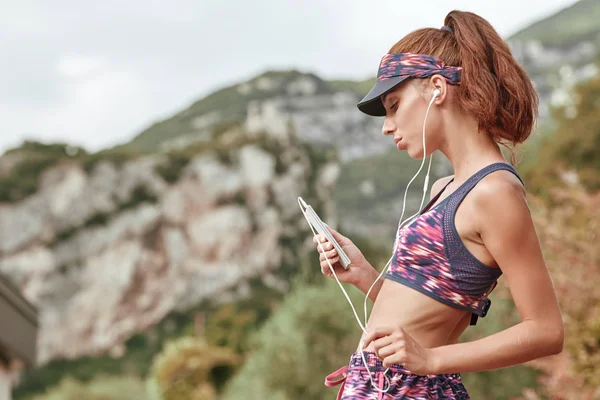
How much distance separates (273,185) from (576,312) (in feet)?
87.5

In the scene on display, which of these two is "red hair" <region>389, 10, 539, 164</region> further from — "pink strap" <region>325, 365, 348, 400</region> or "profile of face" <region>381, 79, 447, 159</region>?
"pink strap" <region>325, 365, 348, 400</region>

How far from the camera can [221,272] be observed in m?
33.2

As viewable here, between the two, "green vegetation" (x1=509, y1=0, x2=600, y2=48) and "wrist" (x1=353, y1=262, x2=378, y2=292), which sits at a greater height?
"wrist" (x1=353, y1=262, x2=378, y2=292)

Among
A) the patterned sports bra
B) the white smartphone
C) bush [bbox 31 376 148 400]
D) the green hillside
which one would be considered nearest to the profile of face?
the patterned sports bra

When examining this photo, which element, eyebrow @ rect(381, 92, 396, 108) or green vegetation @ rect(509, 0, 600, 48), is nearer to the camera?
eyebrow @ rect(381, 92, 396, 108)

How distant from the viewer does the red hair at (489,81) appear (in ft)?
6.26

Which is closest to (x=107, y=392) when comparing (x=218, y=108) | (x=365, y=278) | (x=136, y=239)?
(x=136, y=239)

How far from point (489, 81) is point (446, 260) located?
0.42m

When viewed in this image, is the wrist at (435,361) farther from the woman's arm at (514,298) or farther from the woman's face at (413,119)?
the woman's face at (413,119)

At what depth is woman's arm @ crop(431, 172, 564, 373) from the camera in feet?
5.92

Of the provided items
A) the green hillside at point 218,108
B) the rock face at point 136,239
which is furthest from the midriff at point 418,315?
the green hillside at point 218,108

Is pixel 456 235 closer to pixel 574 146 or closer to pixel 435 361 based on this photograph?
pixel 435 361

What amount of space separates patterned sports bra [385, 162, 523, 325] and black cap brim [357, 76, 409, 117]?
286 mm

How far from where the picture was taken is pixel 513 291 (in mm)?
1837
